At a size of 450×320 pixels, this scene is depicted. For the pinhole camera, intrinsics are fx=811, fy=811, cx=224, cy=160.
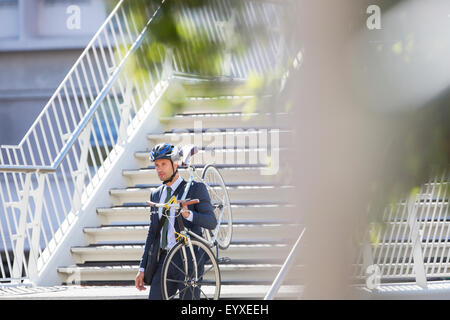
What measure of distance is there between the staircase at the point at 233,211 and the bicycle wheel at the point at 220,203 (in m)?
0.13

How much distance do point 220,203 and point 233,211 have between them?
47 cm

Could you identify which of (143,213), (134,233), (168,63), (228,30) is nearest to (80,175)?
(143,213)

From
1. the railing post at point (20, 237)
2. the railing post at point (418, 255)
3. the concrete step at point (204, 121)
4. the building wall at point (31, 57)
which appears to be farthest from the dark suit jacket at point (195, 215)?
the building wall at point (31, 57)

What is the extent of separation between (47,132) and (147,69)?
947 centimetres

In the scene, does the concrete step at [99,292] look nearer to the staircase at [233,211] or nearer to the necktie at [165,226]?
the staircase at [233,211]

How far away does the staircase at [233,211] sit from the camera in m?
6.95

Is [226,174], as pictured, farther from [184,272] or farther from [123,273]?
[184,272]

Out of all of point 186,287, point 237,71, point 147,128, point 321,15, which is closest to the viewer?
point 321,15

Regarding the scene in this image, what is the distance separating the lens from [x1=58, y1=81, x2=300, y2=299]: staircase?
6.95 m

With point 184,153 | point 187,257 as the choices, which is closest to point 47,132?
point 184,153

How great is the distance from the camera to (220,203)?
7.05m

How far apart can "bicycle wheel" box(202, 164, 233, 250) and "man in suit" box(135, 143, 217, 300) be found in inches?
54.0

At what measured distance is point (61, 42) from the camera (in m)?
11.1
